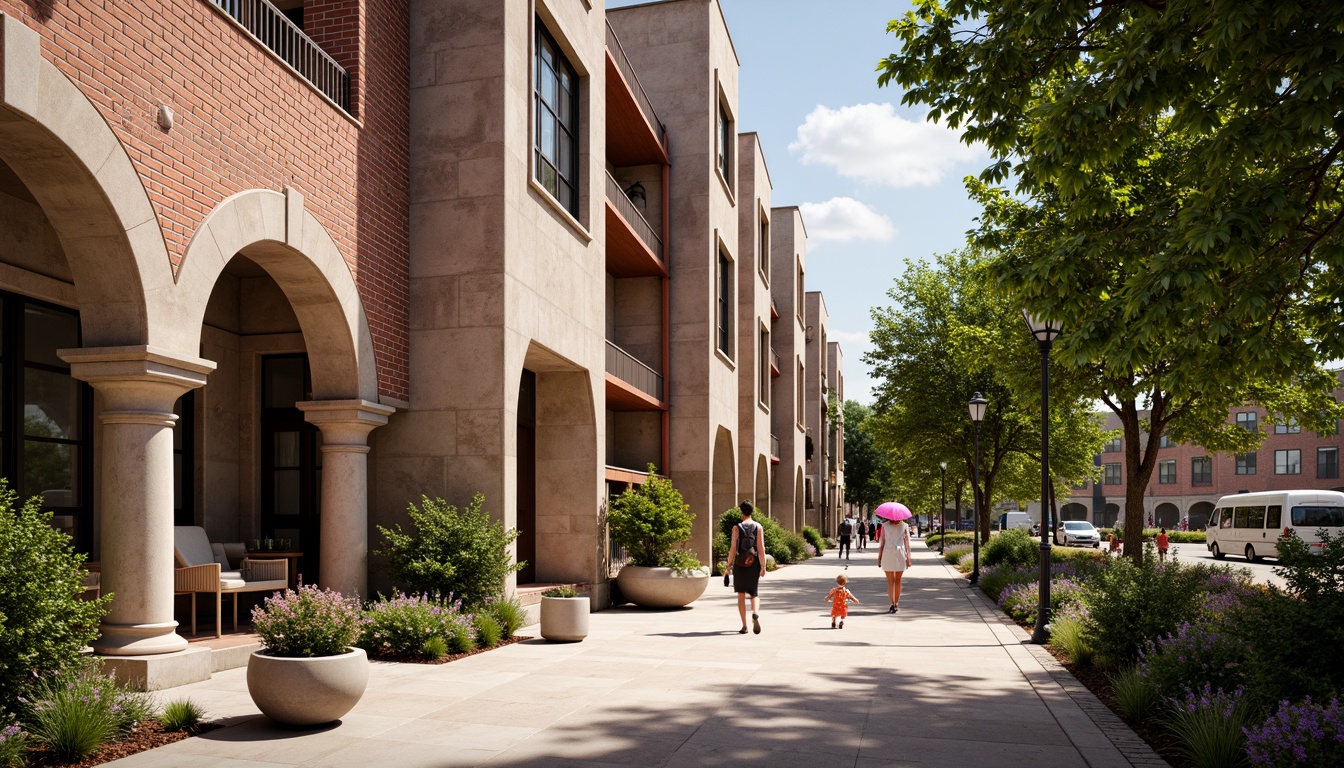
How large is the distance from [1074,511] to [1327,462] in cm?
3058

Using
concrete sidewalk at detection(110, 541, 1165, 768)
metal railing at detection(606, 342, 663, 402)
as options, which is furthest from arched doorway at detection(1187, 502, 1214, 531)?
concrete sidewalk at detection(110, 541, 1165, 768)

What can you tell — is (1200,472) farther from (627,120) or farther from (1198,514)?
(627,120)

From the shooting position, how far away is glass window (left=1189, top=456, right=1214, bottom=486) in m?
83.7

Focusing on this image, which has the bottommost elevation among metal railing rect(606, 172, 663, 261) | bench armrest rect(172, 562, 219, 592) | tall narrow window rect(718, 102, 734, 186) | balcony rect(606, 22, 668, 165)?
bench armrest rect(172, 562, 219, 592)

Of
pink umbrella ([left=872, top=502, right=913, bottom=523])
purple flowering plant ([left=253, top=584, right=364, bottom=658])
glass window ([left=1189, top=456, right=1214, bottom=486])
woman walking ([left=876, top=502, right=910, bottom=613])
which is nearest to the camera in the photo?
purple flowering plant ([left=253, top=584, right=364, bottom=658])

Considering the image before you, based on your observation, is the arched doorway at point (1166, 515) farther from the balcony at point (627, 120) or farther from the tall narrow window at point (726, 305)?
the balcony at point (627, 120)

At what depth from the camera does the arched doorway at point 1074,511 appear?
101500mm

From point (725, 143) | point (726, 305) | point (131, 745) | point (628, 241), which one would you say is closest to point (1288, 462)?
point (726, 305)

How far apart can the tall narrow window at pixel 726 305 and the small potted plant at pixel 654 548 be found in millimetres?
11426

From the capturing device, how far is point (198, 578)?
1049 cm

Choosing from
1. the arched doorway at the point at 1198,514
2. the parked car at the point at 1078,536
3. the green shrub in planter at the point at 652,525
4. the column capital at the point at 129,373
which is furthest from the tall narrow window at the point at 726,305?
the arched doorway at the point at 1198,514

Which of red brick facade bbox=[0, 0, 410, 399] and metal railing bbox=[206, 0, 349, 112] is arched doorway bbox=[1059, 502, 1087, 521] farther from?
metal railing bbox=[206, 0, 349, 112]

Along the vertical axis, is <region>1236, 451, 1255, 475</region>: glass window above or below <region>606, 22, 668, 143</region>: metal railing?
below

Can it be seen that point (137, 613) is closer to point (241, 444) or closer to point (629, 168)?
point (241, 444)
